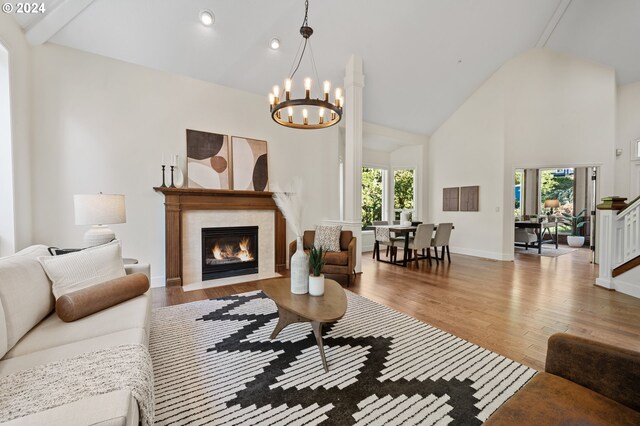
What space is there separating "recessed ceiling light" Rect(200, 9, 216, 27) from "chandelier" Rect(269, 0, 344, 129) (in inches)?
44.8

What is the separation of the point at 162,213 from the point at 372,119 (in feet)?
15.9

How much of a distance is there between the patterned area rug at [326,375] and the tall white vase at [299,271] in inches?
17.3

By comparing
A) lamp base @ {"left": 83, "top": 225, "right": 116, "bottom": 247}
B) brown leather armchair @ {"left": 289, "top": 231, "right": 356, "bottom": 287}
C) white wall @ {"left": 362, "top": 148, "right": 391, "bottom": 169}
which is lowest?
brown leather armchair @ {"left": 289, "top": 231, "right": 356, "bottom": 287}

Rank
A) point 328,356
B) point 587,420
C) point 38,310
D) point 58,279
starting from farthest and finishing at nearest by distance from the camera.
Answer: point 328,356 < point 58,279 < point 38,310 < point 587,420

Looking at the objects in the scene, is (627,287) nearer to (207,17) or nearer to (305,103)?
(305,103)

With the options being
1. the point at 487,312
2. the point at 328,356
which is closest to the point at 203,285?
the point at 328,356

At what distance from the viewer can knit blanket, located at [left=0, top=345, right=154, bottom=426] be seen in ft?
3.06

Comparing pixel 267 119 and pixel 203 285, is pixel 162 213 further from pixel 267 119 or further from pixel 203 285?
pixel 267 119

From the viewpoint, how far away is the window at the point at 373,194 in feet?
24.8

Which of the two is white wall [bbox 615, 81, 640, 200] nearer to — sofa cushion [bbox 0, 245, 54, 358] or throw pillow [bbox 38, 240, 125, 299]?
throw pillow [bbox 38, 240, 125, 299]

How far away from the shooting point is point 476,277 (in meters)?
4.45

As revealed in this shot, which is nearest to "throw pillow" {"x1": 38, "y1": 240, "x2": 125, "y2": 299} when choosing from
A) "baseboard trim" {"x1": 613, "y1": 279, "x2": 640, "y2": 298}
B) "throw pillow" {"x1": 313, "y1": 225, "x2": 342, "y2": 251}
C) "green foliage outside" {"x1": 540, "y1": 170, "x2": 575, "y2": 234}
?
"throw pillow" {"x1": 313, "y1": 225, "x2": 342, "y2": 251}

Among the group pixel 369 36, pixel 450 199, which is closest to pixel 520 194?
pixel 450 199

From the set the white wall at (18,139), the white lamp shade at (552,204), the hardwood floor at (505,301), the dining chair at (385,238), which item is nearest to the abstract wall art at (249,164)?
the hardwood floor at (505,301)
